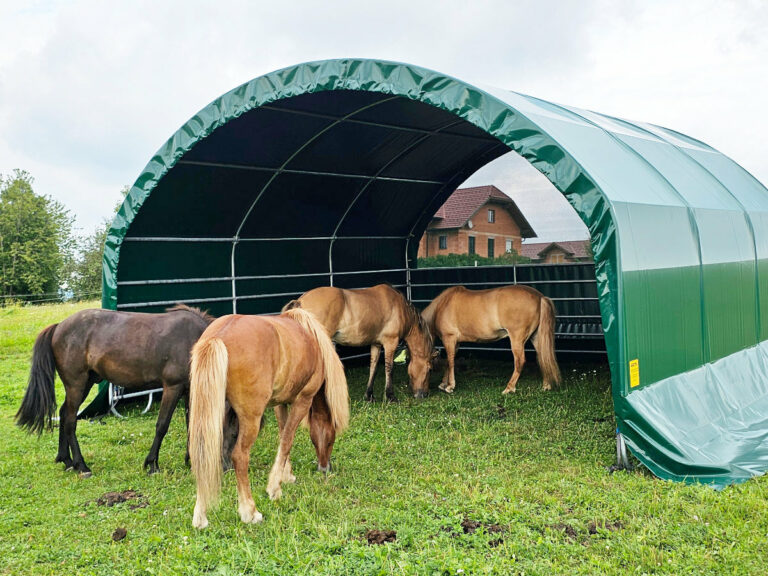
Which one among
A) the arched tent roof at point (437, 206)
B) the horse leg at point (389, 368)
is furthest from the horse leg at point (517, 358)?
the arched tent roof at point (437, 206)

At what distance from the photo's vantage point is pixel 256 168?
9672 mm

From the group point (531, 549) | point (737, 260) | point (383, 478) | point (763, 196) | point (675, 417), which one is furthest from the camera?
point (763, 196)

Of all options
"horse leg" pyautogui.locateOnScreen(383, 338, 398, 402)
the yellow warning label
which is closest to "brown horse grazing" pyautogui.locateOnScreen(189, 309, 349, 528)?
the yellow warning label

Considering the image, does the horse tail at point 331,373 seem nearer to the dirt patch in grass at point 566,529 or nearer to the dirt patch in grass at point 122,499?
the dirt patch in grass at point 122,499

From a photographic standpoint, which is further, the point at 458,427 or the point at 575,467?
the point at 458,427

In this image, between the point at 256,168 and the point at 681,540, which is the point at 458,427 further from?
the point at 256,168

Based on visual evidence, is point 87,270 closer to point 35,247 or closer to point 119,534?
point 35,247

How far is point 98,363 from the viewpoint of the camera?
20.9 ft

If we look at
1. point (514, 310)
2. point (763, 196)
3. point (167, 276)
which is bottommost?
point (514, 310)

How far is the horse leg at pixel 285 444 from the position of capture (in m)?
5.28

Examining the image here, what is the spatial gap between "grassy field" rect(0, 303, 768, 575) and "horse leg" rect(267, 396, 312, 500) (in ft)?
0.40

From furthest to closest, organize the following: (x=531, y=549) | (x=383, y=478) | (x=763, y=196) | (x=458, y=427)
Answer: (x=763, y=196) < (x=458, y=427) < (x=383, y=478) < (x=531, y=549)

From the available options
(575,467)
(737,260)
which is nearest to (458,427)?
(575,467)

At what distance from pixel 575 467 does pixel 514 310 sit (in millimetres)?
4407
